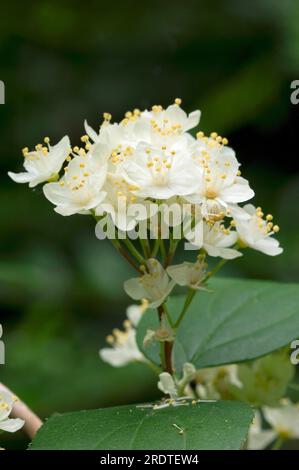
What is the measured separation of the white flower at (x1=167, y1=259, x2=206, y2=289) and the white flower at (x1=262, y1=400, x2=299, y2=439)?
621mm

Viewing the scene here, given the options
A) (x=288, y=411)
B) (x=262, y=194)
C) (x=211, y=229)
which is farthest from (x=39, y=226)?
(x=211, y=229)

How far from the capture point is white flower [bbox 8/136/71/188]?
54.8 inches

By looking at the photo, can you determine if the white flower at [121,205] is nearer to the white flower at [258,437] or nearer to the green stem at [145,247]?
the green stem at [145,247]

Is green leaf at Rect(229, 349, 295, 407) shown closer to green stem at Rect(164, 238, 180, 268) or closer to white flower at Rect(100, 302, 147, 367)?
white flower at Rect(100, 302, 147, 367)

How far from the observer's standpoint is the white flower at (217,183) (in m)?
1.31

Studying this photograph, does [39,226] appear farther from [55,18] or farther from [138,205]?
[138,205]

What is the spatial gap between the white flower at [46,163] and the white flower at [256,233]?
333 mm

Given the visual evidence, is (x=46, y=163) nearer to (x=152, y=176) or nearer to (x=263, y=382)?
(x=152, y=176)

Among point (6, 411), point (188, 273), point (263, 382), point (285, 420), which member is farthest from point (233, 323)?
point (6, 411)

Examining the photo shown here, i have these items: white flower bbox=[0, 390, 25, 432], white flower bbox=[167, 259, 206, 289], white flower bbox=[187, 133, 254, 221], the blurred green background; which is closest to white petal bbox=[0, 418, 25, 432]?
white flower bbox=[0, 390, 25, 432]

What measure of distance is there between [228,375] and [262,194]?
2.01 m

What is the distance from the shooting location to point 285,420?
6.17 feet

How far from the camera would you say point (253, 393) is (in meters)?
1.64

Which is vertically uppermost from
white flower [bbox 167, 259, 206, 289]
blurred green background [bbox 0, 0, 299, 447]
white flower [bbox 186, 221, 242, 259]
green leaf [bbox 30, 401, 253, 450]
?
blurred green background [bbox 0, 0, 299, 447]
